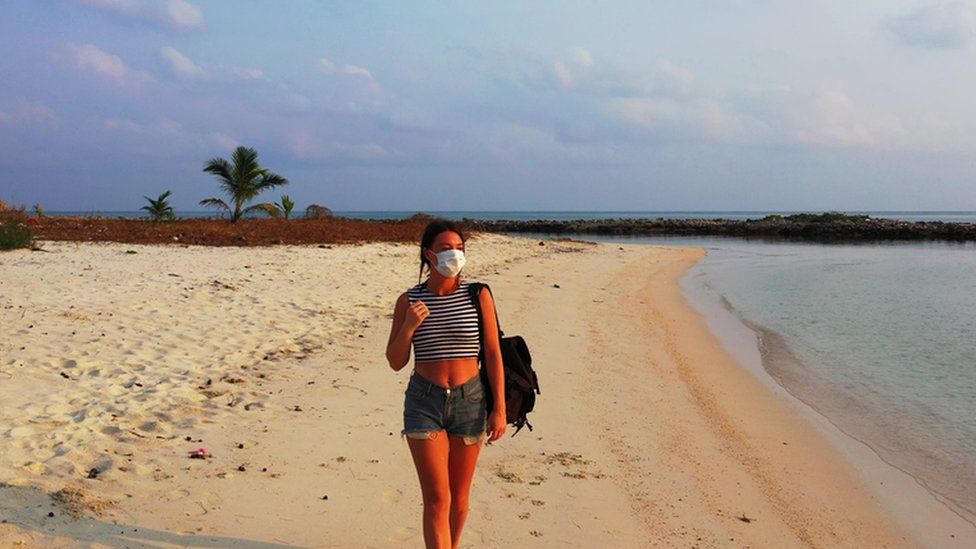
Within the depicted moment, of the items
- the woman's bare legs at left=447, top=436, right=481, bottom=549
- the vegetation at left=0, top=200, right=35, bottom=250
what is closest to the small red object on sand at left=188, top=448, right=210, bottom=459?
the woman's bare legs at left=447, top=436, right=481, bottom=549

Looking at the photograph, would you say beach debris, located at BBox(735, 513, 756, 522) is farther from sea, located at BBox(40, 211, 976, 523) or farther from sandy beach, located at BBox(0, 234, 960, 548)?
sea, located at BBox(40, 211, 976, 523)

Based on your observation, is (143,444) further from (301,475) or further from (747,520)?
(747,520)

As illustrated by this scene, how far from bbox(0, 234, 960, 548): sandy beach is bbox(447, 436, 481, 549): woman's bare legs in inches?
28.5

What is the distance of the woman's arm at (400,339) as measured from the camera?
10.8ft

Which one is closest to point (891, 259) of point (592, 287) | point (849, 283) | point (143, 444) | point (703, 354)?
point (849, 283)

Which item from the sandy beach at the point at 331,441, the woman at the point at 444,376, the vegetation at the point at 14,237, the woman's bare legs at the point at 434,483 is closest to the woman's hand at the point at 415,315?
the woman at the point at 444,376

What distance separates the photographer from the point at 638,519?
4586mm

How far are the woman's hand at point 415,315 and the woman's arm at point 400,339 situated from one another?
0.8 inches

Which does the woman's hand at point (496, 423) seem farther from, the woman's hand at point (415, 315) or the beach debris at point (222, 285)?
the beach debris at point (222, 285)

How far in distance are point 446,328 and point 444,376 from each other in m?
0.23

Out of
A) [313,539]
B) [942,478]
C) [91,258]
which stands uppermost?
[91,258]

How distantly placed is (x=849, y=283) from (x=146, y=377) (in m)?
22.2

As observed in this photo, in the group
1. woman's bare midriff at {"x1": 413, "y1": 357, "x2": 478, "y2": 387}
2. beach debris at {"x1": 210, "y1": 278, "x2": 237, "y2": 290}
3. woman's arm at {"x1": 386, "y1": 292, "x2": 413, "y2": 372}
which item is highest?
woman's arm at {"x1": 386, "y1": 292, "x2": 413, "y2": 372}

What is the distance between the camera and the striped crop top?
3340 mm
